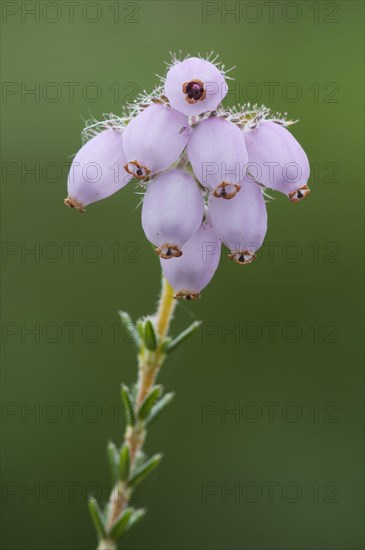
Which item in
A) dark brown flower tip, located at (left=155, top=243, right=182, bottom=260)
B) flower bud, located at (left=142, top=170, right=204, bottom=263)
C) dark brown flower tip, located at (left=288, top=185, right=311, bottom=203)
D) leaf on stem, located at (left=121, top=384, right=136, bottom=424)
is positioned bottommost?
leaf on stem, located at (left=121, top=384, right=136, bottom=424)

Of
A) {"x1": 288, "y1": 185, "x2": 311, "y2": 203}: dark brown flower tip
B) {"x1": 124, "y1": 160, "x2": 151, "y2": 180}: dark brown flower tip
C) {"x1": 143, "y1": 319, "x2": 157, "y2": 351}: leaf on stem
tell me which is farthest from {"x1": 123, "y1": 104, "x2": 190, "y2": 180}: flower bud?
{"x1": 143, "y1": 319, "x2": 157, "y2": 351}: leaf on stem

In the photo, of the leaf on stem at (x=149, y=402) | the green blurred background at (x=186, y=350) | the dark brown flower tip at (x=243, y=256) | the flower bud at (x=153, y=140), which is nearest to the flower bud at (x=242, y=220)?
the dark brown flower tip at (x=243, y=256)

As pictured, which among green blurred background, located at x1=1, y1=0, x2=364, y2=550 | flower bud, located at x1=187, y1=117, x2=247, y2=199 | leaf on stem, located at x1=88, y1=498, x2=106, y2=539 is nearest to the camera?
flower bud, located at x1=187, y1=117, x2=247, y2=199

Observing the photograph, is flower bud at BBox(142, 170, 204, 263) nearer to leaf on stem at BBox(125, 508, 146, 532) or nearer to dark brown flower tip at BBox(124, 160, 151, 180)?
dark brown flower tip at BBox(124, 160, 151, 180)

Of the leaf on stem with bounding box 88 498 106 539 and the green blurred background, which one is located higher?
the green blurred background


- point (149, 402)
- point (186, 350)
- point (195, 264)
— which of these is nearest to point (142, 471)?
point (149, 402)

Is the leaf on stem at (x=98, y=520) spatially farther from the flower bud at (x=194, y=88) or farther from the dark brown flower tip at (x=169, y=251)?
the flower bud at (x=194, y=88)
